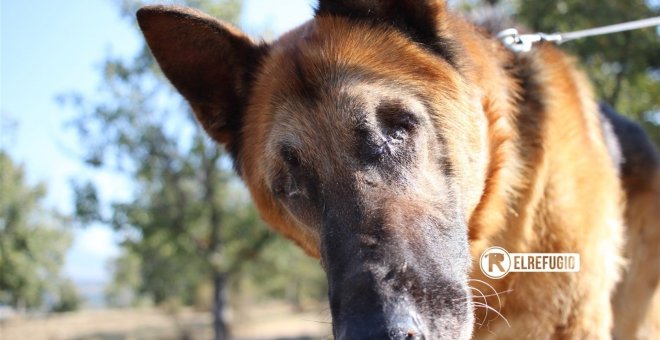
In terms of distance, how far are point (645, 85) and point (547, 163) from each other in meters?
10.0

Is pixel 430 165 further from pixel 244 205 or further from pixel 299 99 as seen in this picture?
pixel 244 205

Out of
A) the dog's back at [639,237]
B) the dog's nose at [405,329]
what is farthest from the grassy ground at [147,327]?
the dog's nose at [405,329]

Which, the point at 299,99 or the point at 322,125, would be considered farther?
the point at 299,99

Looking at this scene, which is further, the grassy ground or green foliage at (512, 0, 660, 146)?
the grassy ground

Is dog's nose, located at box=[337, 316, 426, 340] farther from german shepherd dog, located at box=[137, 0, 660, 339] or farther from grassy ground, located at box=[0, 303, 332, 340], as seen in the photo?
grassy ground, located at box=[0, 303, 332, 340]

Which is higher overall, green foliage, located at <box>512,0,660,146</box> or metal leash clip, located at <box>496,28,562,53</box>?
green foliage, located at <box>512,0,660,146</box>

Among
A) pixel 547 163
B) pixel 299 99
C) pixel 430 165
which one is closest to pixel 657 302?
pixel 547 163

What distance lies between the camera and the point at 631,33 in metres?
11.4

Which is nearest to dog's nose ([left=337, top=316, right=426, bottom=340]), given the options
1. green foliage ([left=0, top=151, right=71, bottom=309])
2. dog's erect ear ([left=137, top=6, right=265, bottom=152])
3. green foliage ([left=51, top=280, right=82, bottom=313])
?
dog's erect ear ([left=137, top=6, right=265, bottom=152])

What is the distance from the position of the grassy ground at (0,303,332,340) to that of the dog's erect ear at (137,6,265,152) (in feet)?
72.9

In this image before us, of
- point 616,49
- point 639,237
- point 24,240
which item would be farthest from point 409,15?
point 24,240

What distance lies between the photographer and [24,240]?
110ft
